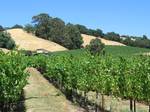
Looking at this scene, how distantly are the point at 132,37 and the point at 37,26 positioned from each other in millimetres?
31324

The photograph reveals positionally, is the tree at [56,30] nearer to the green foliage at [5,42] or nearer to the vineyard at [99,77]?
the green foliage at [5,42]

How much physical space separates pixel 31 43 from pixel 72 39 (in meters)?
13.2

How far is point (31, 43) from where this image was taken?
13750 cm

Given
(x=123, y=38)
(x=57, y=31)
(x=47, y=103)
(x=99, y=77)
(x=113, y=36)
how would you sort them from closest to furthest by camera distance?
(x=99, y=77) < (x=47, y=103) < (x=57, y=31) < (x=123, y=38) < (x=113, y=36)

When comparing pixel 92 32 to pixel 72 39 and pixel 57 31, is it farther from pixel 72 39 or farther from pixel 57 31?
pixel 72 39

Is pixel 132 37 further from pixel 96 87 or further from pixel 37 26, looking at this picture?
pixel 96 87

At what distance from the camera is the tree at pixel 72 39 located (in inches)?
5591

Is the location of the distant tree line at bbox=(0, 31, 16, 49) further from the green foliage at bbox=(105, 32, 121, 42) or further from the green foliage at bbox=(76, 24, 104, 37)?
the green foliage at bbox=(76, 24, 104, 37)

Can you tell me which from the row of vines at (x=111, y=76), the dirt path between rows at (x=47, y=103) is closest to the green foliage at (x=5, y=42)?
the dirt path between rows at (x=47, y=103)

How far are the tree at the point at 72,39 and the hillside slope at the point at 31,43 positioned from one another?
4.24 m

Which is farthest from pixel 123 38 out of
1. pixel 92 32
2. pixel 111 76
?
pixel 111 76

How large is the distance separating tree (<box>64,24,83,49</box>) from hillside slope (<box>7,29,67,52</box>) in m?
4.24

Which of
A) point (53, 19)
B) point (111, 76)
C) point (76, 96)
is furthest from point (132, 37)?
point (111, 76)

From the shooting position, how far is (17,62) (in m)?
28.5
